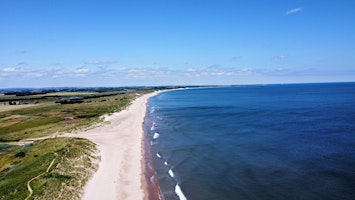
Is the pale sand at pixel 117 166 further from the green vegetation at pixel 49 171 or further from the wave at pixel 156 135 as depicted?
the wave at pixel 156 135

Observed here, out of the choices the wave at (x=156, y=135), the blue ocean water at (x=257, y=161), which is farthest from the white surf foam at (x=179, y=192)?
the wave at (x=156, y=135)

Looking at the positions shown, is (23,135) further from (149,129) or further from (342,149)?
(342,149)

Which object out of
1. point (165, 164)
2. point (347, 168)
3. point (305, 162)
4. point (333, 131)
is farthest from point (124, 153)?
point (333, 131)

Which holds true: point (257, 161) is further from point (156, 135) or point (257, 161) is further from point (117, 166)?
point (156, 135)

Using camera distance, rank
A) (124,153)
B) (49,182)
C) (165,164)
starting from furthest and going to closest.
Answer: (124,153) → (165,164) → (49,182)

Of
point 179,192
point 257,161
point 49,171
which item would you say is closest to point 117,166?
point 49,171

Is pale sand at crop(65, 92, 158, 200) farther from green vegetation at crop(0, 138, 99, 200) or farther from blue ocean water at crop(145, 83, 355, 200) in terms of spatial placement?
blue ocean water at crop(145, 83, 355, 200)
